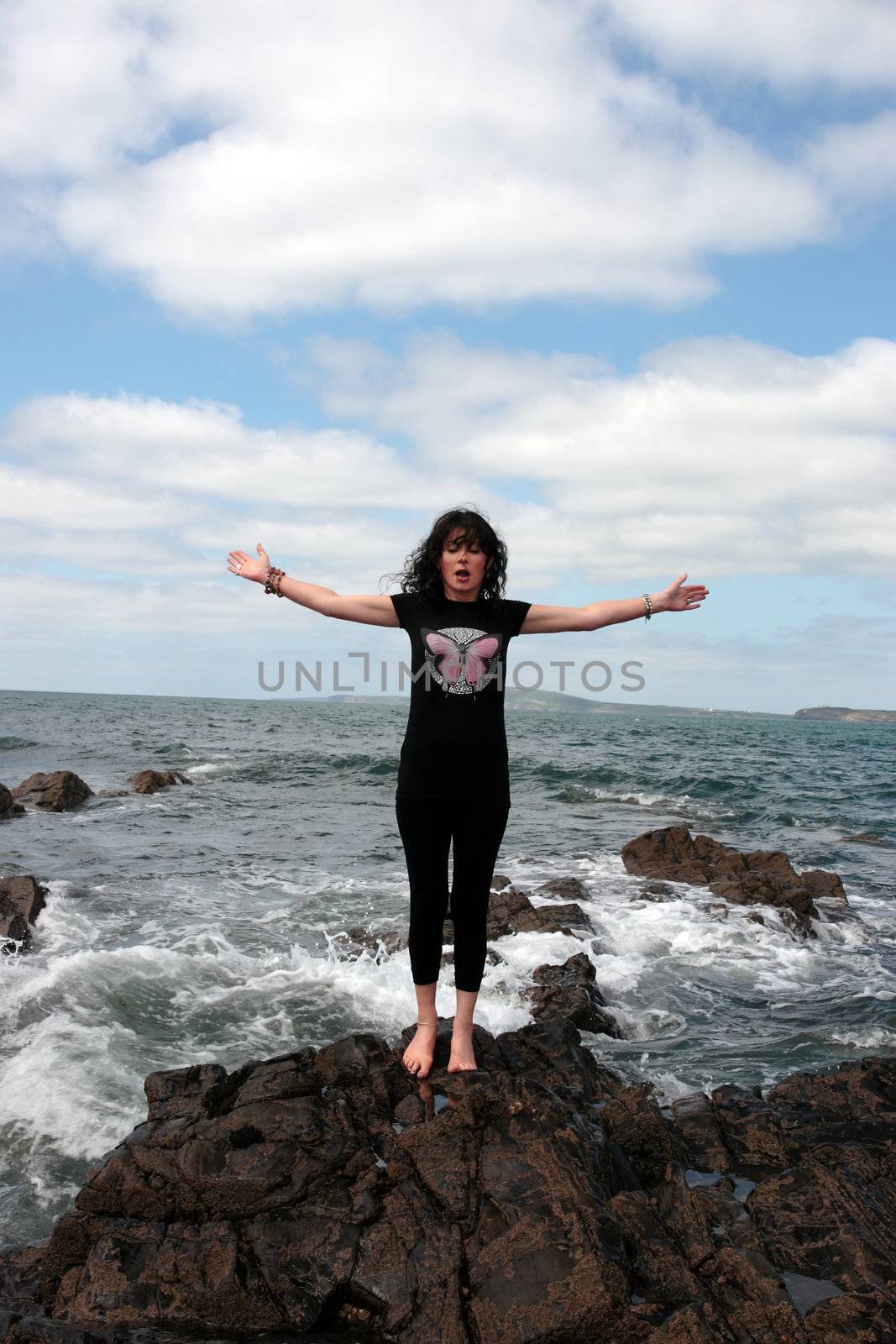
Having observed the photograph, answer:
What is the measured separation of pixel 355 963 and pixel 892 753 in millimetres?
57660

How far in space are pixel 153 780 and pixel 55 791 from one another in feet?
13.9

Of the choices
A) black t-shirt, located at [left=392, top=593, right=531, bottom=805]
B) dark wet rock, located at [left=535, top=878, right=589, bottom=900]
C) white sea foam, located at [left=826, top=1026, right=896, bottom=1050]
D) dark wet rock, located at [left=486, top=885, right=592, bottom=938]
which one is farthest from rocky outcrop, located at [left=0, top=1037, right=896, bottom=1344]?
dark wet rock, located at [left=535, top=878, right=589, bottom=900]

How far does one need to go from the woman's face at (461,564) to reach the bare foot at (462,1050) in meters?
2.23

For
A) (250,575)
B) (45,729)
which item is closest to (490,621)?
(250,575)

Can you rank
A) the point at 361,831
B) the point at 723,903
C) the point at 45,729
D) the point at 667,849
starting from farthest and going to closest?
the point at 45,729 → the point at 361,831 → the point at 667,849 → the point at 723,903

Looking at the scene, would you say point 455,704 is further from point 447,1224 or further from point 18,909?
point 18,909

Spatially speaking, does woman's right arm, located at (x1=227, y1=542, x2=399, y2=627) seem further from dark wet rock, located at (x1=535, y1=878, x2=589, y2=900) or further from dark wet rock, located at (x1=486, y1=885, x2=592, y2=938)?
dark wet rock, located at (x1=535, y1=878, x2=589, y2=900)

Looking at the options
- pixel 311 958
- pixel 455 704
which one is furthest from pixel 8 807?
pixel 455 704

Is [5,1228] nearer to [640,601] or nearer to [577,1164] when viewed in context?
[577,1164]

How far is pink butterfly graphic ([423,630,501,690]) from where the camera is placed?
4316mm

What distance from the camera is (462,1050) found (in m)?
4.49

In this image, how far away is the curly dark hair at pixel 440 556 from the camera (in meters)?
4.34

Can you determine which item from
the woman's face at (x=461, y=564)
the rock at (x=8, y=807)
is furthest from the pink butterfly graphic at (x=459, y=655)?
the rock at (x=8, y=807)

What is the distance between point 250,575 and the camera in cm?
444
